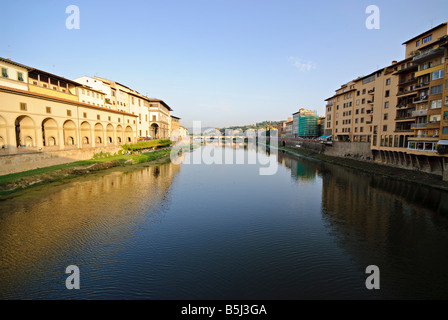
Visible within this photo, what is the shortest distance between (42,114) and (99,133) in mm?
15256

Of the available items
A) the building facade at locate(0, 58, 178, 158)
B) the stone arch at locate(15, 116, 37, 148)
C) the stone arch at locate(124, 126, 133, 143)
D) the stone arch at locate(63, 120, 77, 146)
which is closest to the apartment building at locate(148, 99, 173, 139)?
the building facade at locate(0, 58, 178, 158)

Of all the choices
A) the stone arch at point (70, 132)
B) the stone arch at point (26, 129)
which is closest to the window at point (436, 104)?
the stone arch at point (26, 129)

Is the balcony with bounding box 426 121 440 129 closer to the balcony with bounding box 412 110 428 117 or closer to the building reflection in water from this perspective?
the balcony with bounding box 412 110 428 117

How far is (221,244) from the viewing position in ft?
38.7

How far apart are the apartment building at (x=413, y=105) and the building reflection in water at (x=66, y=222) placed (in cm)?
2948

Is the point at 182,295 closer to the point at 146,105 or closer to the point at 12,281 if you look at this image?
the point at 12,281

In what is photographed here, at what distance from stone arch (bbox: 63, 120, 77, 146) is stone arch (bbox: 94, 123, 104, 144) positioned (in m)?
4.99

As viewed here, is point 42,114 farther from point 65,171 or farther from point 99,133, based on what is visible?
point 99,133

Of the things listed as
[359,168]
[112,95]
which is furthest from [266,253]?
[112,95]

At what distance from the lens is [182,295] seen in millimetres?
7977

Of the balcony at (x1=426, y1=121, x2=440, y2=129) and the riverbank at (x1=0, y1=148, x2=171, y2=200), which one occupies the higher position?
the balcony at (x1=426, y1=121, x2=440, y2=129)

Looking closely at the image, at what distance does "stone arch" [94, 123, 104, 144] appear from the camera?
41.6 meters

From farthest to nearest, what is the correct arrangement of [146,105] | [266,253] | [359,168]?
1. [146,105]
2. [359,168]
3. [266,253]

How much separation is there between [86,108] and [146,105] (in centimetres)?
3007
